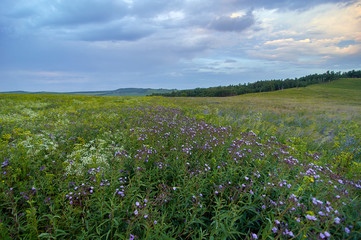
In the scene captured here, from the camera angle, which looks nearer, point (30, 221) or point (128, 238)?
point (128, 238)

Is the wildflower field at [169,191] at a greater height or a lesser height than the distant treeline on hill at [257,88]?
lesser

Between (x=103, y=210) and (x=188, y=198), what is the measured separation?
1.35 meters

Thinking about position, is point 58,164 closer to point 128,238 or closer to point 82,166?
point 82,166

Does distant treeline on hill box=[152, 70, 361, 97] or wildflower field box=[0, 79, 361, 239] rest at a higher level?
distant treeline on hill box=[152, 70, 361, 97]

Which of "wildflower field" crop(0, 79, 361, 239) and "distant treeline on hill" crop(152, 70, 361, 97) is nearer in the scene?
"wildflower field" crop(0, 79, 361, 239)

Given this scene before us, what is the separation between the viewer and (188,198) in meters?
2.73

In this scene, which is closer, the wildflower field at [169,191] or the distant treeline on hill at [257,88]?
the wildflower field at [169,191]

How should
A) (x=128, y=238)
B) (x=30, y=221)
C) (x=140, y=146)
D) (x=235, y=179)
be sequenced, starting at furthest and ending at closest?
(x=140, y=146) → (x=235, y=179) → (x=30, y=221) → (x=128, y=238)

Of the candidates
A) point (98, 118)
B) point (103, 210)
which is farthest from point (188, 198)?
point (98, 118)

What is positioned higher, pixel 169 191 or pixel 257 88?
pixel 257 88

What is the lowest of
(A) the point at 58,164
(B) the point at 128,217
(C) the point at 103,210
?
(B) the point at 128,217

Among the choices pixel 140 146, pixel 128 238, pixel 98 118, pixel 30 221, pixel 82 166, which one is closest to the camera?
pixel 128 238

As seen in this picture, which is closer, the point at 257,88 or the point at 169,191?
the point at 169,191

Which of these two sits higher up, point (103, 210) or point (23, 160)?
point (23, 160)
